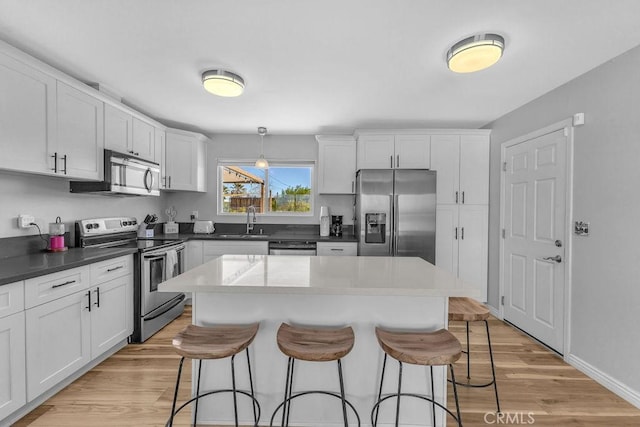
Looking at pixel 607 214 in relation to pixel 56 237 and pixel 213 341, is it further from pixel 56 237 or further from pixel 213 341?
pixel 56 237

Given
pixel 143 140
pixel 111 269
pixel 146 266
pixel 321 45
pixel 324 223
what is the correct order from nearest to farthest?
1. pixel 321 45
2. pixel 111 269
3. pixel 146 266
4. pixel 143 140
5. pixel 324 223

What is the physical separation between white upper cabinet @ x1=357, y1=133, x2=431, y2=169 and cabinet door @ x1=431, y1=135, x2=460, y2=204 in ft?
0.34

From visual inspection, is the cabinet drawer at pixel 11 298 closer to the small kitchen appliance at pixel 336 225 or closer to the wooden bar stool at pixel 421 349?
the wooden bar stool at pixel 421 349

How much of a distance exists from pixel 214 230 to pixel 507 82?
399 centimetres

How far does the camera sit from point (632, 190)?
2.05m

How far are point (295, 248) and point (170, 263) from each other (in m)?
1.45

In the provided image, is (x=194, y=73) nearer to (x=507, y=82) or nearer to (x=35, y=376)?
(x=35, y=376)

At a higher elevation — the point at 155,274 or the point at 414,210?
the point at 414,210

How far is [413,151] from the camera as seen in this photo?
3.89 meters

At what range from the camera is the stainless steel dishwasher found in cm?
A: 380

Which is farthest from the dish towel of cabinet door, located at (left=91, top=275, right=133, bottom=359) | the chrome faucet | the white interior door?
the white interior door

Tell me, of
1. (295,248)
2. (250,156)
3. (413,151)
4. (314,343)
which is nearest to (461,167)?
(413,151)

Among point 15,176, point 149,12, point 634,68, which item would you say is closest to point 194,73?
point 149,12

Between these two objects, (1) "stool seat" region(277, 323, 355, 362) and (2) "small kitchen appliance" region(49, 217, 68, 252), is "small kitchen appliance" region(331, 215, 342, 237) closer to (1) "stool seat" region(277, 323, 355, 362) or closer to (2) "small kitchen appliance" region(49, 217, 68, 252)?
(1) "stool seat" region(277, 323, 355, 362)
